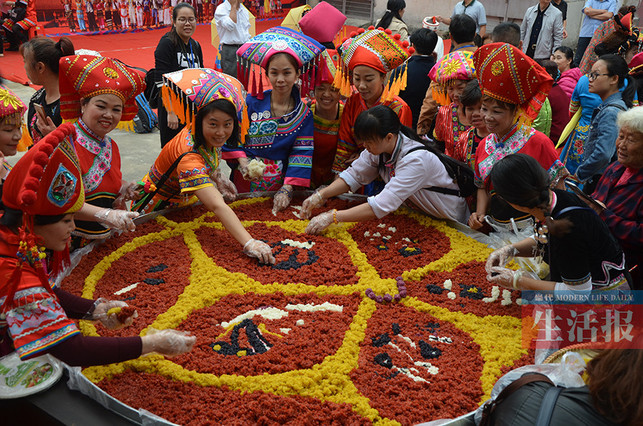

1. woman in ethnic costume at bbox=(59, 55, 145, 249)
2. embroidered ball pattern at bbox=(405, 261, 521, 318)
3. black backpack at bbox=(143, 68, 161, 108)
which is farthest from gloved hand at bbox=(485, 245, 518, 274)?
black backpack at bbox=(143, 68, 161, 108)

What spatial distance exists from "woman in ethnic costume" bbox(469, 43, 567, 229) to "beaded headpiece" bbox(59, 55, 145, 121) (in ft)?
5.96

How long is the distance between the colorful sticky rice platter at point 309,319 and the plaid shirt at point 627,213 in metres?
0.58

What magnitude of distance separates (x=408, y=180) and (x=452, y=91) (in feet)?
3.11

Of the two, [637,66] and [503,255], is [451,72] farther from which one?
[637,66]

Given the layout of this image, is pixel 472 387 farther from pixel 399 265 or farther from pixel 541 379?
pixel 399 265

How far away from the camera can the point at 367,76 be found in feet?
10.5

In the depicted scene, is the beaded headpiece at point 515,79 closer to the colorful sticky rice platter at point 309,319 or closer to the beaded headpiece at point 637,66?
the colorful sticky rice platter at point 309,319

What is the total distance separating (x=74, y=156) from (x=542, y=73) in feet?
7.08

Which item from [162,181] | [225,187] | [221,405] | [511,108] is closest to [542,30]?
[511,108]

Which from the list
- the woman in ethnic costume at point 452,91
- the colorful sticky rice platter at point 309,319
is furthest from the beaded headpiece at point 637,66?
the colorful sticky rice platter at point 309,319

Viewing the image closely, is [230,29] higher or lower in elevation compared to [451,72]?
higher

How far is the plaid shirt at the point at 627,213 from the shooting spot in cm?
242

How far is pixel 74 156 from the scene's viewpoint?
5.74 ft

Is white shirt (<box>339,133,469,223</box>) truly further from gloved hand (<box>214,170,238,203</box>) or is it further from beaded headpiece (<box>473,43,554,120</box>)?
gloved hand (<box>214,170,238,203</box>)
